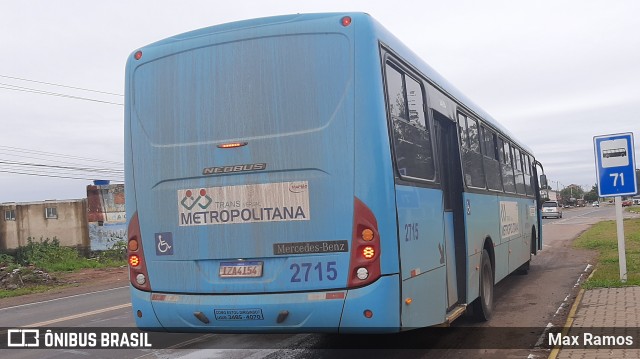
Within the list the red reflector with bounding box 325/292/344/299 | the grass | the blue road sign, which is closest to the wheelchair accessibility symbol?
the red reflector with bounding box 325/292/344/299

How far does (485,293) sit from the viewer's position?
897 cm

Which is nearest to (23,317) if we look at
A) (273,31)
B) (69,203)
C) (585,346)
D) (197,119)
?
(197,119)

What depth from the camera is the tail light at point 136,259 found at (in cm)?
597

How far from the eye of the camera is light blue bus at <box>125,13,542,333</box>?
5.24 meters

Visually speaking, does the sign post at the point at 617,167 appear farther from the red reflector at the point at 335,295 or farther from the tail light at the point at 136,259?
the tail light at the point at 136,259

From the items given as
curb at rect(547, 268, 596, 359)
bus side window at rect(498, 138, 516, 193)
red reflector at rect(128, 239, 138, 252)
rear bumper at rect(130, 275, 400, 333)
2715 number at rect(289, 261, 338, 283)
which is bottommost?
curb at rect(547, 268, 596, 359)

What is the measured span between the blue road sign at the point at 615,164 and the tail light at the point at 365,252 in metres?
7.92

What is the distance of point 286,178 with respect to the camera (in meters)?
5.44

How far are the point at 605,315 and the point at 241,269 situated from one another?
5657mm

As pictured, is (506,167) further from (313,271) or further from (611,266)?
(313,271)

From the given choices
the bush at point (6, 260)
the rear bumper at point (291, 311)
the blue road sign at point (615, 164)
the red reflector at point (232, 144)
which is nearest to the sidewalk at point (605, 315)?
the blue road sign at point (615, 164)

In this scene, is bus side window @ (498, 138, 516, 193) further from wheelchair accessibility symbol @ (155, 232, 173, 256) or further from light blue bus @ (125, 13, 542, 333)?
wheelchair accessibility symbol @ (155, 232, 173, 256)

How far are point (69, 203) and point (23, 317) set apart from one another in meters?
25.5

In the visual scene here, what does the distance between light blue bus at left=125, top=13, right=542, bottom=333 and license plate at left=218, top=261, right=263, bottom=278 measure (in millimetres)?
13
